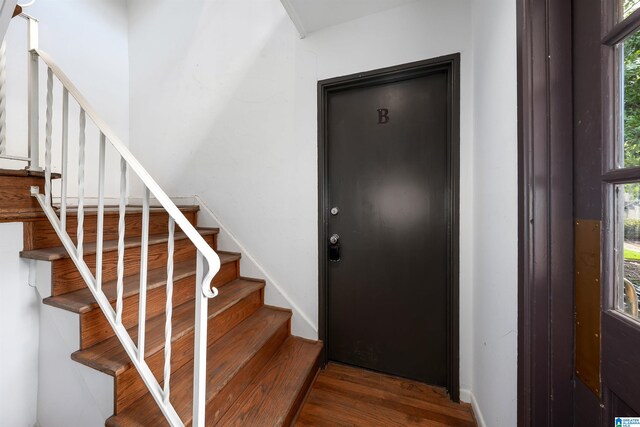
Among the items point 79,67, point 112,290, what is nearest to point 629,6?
point 112,290

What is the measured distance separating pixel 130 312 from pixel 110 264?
1.04 feet

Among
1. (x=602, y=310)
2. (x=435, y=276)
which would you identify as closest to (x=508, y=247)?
(x=602, y=310)

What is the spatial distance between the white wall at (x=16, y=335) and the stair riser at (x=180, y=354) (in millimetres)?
607

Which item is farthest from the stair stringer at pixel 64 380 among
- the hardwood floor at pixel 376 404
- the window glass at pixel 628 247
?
the window glass at pixel 628 247

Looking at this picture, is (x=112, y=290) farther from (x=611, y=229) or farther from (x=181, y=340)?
(x=611, y=229)

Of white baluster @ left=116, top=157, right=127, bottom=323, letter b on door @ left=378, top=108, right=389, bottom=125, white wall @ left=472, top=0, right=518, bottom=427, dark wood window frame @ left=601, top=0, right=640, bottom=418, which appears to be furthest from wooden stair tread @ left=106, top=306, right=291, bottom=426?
letter b on door @ left=378, top=108, right=389, bottom=125

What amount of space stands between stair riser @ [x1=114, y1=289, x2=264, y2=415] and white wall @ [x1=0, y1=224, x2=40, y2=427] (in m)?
0.61

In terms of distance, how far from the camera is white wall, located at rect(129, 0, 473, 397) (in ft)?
4.82

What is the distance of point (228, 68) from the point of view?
202 cm

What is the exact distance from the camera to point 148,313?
50.4 inches

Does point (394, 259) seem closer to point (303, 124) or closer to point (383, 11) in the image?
point (303, 124)

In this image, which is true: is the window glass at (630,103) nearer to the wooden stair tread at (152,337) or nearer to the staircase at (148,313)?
the staircase at (148,313)

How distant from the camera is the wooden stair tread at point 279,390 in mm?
1135

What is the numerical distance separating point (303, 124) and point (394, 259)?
1.13m
